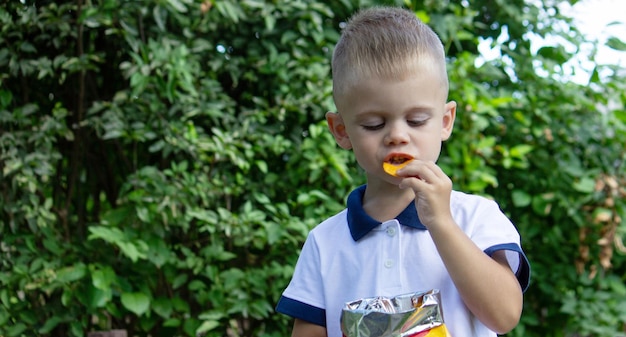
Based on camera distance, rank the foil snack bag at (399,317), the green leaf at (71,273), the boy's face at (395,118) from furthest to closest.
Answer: the green leaf at (71,273), the boy's face at (395,118), the foil snack bag at (399,317)

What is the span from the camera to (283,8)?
302 centimetres

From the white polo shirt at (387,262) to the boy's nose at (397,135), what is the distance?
16 centimetres

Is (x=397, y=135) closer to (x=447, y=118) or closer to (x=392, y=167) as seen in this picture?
(x=392, y=167)

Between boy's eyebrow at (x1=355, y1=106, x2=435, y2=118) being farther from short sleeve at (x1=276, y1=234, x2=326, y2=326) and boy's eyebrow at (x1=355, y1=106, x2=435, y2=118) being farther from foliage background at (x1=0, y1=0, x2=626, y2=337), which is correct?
foliage background at (x1=0, y1=0, x2=626, y2=337)

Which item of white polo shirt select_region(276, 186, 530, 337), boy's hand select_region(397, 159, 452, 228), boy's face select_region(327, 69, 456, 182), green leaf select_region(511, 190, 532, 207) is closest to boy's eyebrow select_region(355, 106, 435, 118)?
boy's face select_region(327, 69, 456, 182)

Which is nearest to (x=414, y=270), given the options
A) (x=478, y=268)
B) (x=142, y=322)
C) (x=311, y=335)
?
(x=478, y=268)

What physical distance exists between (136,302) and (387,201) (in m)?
1.41

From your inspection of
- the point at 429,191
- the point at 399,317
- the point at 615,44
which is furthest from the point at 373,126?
the point at 615,44

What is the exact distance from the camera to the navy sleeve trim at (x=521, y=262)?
58.1 inches

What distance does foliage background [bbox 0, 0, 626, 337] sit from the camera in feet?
9.18

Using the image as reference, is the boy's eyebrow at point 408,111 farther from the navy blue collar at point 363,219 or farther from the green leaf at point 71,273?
the green leaf at point 71,273

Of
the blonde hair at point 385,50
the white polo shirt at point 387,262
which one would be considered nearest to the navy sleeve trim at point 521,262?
the white polo shirt at point 387,262

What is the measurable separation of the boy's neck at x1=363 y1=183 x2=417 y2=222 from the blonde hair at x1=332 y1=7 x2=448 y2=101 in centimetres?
22

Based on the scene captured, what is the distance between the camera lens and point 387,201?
163cm
